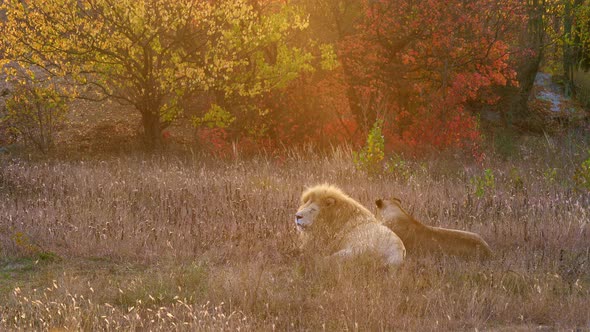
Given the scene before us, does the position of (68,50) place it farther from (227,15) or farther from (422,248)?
(422,248)

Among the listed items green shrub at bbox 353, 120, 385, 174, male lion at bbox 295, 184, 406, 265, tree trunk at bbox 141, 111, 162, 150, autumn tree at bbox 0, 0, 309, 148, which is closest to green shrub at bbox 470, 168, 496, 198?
green shrub at bbox 353, 120, 385, 174

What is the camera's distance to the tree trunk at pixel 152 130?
16.2 metres

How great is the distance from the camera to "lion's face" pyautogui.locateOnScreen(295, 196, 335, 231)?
6.99 m

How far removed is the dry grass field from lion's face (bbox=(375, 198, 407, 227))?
638 mm

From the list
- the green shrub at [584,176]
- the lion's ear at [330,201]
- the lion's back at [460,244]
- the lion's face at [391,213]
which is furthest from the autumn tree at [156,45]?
the lion's back at [460,244]

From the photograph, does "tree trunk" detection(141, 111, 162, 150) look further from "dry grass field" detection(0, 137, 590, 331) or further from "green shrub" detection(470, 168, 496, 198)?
"green shrub" detection(470, 168, 496, 198)

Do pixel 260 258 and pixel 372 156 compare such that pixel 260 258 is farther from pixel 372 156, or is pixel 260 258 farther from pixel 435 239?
pixel 372 156

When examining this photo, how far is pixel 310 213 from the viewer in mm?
7035

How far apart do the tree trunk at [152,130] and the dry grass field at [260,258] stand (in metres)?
3.84

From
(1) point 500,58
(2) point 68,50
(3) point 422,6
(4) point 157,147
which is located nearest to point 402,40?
(3) point 422,6

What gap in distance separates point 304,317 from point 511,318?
5.34 feet

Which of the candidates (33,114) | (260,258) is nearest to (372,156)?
(260,258)

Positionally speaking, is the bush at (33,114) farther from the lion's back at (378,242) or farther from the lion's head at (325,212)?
the lion's back at (378,242)

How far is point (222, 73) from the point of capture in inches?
608
